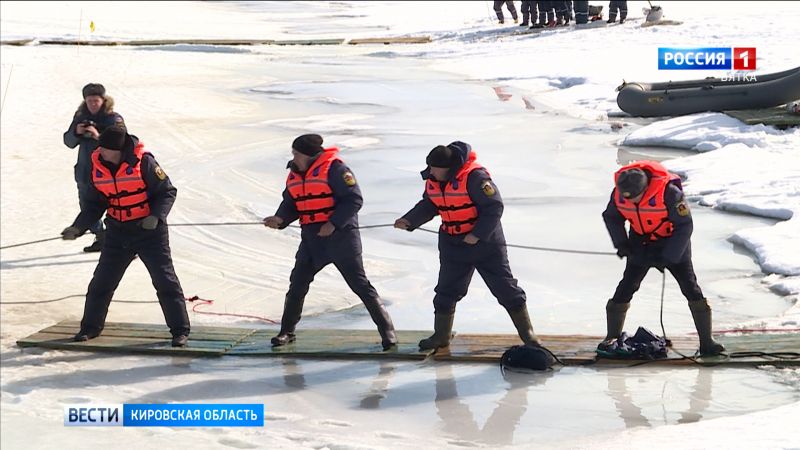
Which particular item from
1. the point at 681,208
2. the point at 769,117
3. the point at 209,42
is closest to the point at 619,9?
the point at 209,42

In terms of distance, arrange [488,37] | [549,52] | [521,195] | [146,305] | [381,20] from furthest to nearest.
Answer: [381,20] → [488,37] → [549,52] → [521,195] → [146,305]

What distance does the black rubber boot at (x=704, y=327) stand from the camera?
7.75 metres

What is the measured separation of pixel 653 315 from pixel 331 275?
10.4ft

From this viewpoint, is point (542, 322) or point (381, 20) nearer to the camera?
point (542, 322)

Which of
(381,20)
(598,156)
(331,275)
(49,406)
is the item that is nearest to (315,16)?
(381,20)

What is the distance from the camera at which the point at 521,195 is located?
44.7 ft

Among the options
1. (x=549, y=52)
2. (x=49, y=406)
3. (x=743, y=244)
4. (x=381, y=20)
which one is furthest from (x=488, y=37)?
(x=49, y=406)

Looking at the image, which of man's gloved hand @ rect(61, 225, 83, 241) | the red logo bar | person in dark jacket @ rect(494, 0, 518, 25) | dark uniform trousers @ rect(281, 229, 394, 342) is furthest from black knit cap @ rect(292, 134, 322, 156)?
person in dark jacket @ rect(494, 0, 518, 25)

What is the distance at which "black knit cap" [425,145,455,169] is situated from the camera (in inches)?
305

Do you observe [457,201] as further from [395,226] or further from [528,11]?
[528,11]

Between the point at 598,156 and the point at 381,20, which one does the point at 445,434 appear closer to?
Answer: the point at 598,156

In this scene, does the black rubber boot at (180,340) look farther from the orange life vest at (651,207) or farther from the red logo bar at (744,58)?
the red logo bar at (744,58)

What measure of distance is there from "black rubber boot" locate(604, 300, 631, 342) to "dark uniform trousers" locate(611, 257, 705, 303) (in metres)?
0.04

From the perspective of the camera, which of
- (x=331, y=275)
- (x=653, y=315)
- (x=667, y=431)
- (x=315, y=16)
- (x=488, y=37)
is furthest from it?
(x=315, y=16)
